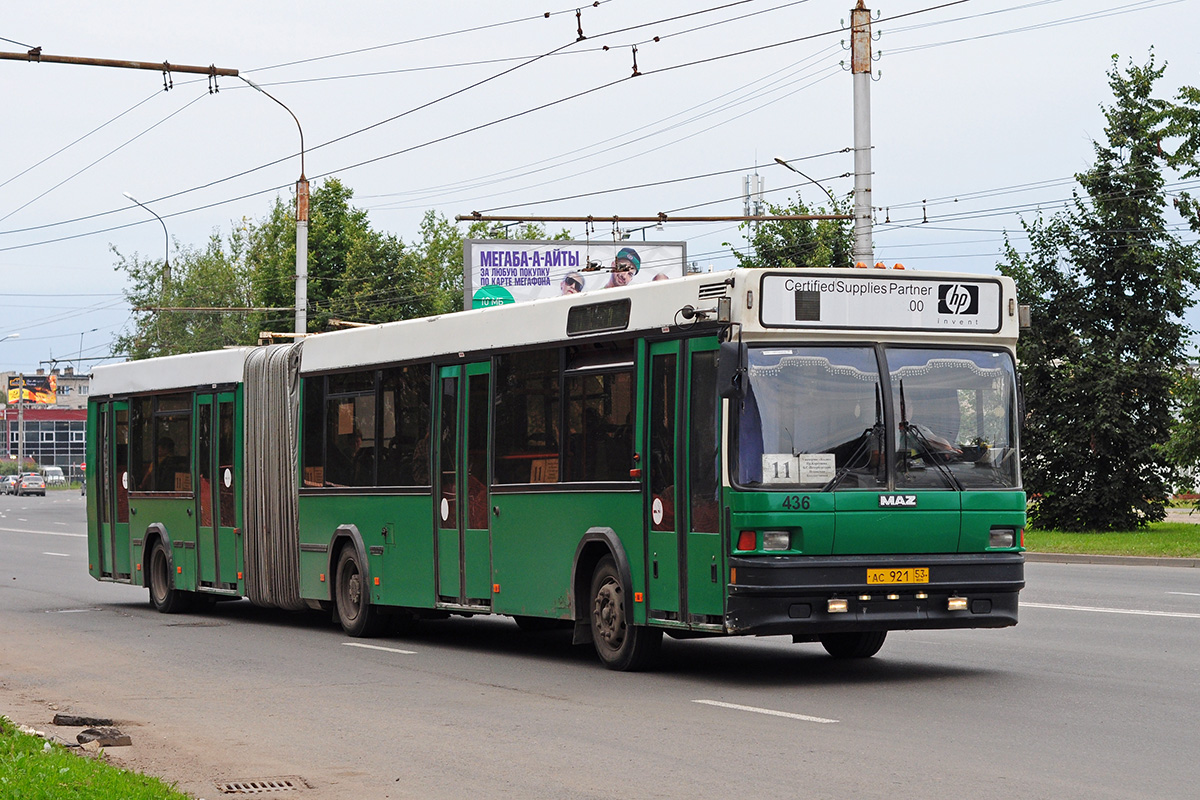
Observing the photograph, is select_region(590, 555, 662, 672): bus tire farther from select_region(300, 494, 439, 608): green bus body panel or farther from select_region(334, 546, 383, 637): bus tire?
select_region(334, 546, 383, 637): bus tire

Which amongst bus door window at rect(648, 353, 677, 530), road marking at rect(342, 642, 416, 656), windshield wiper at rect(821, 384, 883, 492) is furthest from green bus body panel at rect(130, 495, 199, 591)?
windshield wiper at rect(821, 384, 883, 492)

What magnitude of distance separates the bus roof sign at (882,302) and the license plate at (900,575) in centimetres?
168

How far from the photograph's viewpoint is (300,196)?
32.2 metres

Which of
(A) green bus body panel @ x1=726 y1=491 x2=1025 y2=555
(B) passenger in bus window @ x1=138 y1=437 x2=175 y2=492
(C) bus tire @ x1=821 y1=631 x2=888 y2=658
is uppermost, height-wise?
(B) passenger in bus window @ x1=138 y1=437 x2=175 y2=492

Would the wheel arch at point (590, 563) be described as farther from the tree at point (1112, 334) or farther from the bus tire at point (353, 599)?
the tree at point (1112, 334)

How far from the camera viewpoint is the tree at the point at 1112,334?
37438 mm

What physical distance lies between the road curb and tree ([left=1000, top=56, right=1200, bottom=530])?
791cm

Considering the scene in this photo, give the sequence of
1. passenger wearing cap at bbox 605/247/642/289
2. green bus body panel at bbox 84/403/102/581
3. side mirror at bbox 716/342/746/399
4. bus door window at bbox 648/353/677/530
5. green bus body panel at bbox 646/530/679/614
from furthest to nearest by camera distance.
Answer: passenger wearing cap at bbox 605/247/642/289, green bus body panel at bbox 84/403/102/581, bus door window at bbox 648/353/677/530, green bus body panel at bbox 646/530/679/614, side mirror at bbox 716/342/746/399

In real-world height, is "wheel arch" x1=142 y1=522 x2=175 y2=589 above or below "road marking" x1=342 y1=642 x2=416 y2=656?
above

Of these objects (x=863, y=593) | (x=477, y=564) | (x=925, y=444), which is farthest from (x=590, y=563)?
(x=925, y=444)

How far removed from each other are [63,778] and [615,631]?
562 centimetres

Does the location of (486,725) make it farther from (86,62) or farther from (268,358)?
(86,62)

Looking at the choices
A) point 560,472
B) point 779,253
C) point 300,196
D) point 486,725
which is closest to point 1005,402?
point 560,472

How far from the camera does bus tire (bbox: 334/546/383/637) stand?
16625mm
